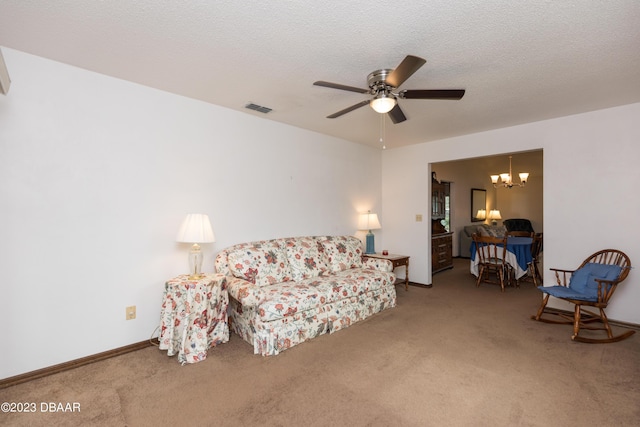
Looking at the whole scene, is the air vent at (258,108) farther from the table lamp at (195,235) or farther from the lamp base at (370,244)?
the lamp base at (370,244)

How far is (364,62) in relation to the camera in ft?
7.93

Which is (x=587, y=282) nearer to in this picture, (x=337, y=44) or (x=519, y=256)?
(x=519, y=256)

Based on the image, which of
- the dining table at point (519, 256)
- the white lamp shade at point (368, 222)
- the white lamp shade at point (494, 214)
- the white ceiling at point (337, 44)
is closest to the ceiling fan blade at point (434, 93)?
the white ceiling at point (337, 44)

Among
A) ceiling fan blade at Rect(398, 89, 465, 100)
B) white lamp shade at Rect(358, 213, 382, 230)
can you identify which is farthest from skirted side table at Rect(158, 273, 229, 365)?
white lamp shade at Rect(358, 213, 382, 230)

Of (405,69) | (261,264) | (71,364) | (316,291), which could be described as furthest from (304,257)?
(405,69)

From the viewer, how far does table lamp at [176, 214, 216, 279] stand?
284 centimetres

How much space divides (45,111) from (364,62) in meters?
2.51

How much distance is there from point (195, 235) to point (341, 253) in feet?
6.86

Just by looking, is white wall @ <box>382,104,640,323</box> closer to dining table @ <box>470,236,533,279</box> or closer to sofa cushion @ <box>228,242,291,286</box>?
dining table @ <box>470,236,533,279</box>

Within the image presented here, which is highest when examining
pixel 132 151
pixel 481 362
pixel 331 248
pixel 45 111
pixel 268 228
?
pixel 45 111

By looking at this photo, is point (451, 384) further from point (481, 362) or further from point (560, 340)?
point (560, 340)

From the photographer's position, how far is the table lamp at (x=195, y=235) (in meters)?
2.84

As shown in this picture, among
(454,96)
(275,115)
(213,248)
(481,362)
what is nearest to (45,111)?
(213,248)

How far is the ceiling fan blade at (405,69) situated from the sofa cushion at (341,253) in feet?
8.18
